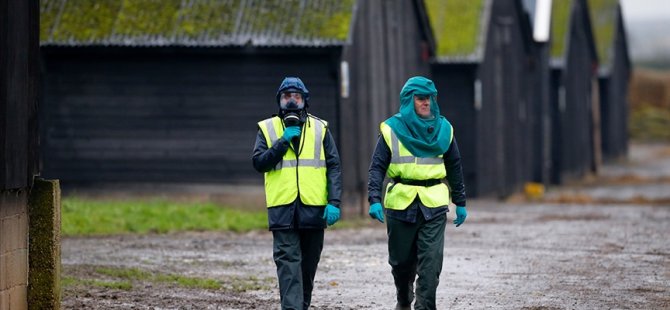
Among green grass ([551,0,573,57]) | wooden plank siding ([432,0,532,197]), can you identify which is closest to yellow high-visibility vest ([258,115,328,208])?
wooden plank siding ([432,0,532,197])

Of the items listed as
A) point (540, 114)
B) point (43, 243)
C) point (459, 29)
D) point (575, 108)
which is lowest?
point (43, 243)

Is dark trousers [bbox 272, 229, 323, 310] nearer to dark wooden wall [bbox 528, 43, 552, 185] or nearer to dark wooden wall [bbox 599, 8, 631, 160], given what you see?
dark wooden wall [bbox 528, 43, 552, 185]

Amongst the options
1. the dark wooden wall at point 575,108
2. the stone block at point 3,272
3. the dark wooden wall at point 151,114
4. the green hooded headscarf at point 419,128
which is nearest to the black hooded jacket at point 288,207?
the green hooded headscarf at point 419,128

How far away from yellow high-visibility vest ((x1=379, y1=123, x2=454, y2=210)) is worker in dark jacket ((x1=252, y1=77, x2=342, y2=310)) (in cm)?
42

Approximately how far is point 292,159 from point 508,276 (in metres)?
4.66

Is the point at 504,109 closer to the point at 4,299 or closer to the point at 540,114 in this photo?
the point at 540,114

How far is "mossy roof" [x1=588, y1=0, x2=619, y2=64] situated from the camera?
5456cm

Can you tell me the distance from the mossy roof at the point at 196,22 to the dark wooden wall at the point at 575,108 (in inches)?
821

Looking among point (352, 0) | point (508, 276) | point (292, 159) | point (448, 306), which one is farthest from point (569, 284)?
point (352, 0)

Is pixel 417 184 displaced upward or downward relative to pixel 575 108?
downward

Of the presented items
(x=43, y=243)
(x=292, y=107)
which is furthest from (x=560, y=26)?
(x=43, y=243)

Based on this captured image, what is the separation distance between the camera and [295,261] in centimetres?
1066

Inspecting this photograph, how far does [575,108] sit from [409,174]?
37138mm

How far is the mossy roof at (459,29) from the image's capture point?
3300cm
